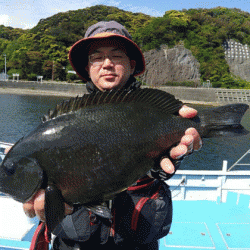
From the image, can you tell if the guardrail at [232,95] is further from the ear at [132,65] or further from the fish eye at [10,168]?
the fish eye at [10,168]

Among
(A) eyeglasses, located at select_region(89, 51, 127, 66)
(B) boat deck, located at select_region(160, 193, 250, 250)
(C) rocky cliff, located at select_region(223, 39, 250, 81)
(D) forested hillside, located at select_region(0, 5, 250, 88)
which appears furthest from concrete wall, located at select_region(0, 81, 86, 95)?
(A) eyeglasses, located at select_region(89, 51, 127, 66)

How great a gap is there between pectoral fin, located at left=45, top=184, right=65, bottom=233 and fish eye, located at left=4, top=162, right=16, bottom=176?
25 cm

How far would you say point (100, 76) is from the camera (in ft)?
5.95

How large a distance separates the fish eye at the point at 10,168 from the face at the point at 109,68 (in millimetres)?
840

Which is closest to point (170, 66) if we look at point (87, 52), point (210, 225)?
point (210, 225)

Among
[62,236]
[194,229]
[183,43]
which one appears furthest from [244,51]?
[62,236]

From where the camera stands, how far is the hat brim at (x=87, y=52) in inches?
68.9

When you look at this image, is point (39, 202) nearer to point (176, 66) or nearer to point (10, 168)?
point (10, 168)

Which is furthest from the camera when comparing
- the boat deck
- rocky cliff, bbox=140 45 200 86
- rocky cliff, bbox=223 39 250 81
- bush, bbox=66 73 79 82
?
bush, bbox=66 73 79 82

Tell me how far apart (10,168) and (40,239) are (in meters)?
0.80

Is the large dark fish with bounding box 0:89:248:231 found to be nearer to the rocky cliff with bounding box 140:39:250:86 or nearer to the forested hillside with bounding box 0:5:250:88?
the rocky cliff with bounding box 140:39:250:86

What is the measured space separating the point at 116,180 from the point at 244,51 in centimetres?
5575

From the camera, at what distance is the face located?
1.79 m

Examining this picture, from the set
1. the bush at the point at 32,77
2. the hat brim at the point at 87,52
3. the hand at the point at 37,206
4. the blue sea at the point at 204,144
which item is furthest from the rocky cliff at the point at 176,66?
the hand at the point at 37,206
